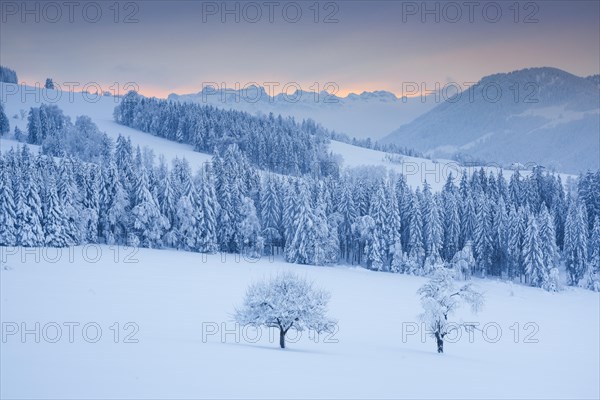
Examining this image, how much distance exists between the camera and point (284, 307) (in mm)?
31188

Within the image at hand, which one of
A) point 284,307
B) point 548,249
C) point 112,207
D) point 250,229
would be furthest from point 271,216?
point 284,307

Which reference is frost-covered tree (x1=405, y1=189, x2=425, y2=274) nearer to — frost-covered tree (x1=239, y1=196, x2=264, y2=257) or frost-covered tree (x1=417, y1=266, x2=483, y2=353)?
frost-covered tree (x1=239, y1=196, x2=264, y2=257)

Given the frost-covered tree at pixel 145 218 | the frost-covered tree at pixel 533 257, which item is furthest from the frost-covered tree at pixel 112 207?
the frost-covered tree at pixel 533 257

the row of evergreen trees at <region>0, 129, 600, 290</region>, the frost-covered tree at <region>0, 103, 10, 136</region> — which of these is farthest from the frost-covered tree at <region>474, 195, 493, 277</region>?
the frost-covered tree at <region>0, 103, 10, 136</region>

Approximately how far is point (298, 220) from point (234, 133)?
226 feet

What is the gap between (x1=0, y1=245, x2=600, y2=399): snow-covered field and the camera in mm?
21297

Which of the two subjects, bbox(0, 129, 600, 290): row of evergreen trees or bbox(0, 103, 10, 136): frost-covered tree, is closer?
bbox(0, 129, 600, 290): row of evergreen trees

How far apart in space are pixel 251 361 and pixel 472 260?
61998 mm

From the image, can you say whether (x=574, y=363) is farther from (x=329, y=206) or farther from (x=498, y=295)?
(x=329, y=206)

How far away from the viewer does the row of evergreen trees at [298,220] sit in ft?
245

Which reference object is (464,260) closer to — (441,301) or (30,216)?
(441,301)

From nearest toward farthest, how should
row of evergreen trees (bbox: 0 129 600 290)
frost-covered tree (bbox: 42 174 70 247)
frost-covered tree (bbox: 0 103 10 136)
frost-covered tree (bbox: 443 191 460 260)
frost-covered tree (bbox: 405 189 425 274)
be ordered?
frost-covered tree (bbox: 42 174 70 247) → row of evergreen trees (bbox: 0 129 600 290) → frost-covered tree (bbox: 405 189 425 274) → frost-covered tree (bbox: 443 191 460 260) → frost-covered tree (bbox: 0 103 10 136)

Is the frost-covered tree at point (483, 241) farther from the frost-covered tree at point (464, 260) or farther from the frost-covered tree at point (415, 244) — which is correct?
the frost-covered tree at point (415, 244)

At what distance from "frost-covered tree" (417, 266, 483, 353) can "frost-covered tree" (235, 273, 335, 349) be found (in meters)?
9.41
